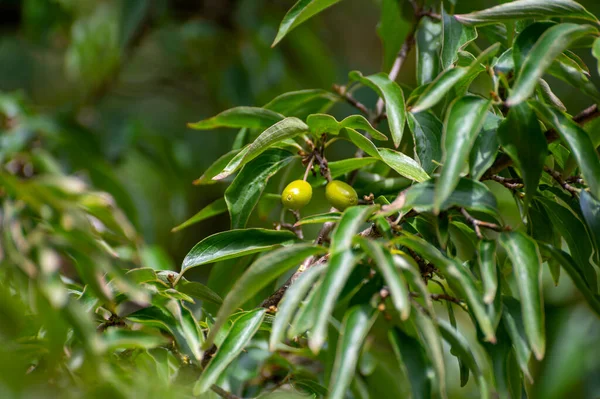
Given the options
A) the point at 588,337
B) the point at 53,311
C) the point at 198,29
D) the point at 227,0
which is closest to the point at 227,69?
the point at 198,29

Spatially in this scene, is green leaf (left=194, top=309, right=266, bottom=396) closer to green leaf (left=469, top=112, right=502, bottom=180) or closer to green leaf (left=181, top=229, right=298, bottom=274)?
green leaf (left=181, top=229, right=298, bottom=274)

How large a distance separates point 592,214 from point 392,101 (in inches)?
9.6

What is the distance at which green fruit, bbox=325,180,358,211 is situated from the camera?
0.74m

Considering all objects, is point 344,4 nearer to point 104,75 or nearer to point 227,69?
point 227,69

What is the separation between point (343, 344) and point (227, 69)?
63.3 inches

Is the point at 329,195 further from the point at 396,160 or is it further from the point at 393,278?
the point at 393,278

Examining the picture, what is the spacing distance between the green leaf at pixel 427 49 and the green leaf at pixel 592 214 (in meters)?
0.30

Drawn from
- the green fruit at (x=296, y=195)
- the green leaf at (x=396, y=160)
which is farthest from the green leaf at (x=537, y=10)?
the green fruit at (x=296, y=195)

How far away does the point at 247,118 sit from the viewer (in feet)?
2.65

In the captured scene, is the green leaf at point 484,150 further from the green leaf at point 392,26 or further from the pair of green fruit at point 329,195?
the green leaf at point 392,26

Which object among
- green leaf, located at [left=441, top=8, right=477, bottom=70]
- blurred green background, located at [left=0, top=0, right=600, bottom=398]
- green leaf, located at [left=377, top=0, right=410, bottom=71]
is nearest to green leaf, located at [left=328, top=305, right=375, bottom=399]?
green leaf, located at [left=441, top=8, right=477, bottom=70]

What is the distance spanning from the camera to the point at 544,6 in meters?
0.65

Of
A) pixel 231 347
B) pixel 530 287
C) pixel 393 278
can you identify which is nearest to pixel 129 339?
pixel 231 347

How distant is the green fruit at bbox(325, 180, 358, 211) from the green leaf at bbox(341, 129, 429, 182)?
0.16 feet
